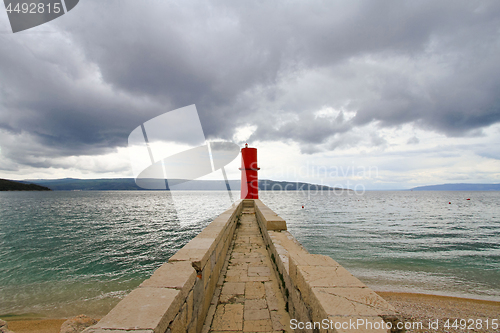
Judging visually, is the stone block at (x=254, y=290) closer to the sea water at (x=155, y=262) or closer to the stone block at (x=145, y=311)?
the stone block at (x=145, y=311)

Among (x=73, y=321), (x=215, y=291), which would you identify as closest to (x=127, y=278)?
(x=73, y=321)

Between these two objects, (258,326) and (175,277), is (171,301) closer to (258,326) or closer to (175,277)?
(175,277)

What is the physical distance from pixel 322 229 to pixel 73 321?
15.6 metres

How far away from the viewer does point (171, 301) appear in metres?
1.71

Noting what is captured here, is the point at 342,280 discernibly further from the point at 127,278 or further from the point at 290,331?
the point at 127,278

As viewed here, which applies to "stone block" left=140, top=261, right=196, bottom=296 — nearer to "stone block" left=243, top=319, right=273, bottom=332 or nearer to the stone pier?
the stone pier

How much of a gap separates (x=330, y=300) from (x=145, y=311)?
1308 mm

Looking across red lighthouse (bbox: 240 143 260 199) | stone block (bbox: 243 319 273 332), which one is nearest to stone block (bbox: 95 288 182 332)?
stone block (bbox: 243 319 273 332)

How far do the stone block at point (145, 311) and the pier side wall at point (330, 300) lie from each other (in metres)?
1.07

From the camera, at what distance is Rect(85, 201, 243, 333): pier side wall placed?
4.71 feet

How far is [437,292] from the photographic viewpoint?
752 cm

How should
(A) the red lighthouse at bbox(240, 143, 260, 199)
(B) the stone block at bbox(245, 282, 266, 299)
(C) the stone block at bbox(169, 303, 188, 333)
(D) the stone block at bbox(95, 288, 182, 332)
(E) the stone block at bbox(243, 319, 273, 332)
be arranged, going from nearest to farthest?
(D) the stone block at bbox(95, 288, 182, 332), (C) the stone block at bbox(169, 303, 188, 333), (E) the stone block at bbox(243, 319, 273, 332), (B) the stone block at bbox(245, 282, 266, 299), (A) the red lighthouse at bbox(240, 143, 260, 199)

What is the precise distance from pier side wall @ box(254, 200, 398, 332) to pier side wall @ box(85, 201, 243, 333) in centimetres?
104

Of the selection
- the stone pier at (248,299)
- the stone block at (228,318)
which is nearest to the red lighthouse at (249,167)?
the stone pier at (248,299)
